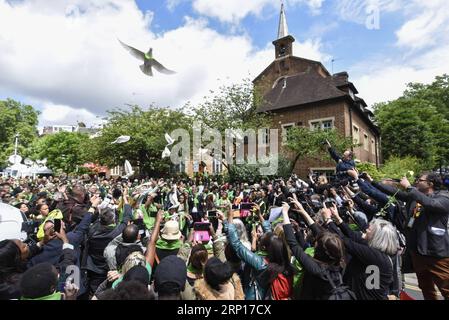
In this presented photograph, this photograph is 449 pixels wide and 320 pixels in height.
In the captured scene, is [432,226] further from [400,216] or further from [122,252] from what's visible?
[122,252]

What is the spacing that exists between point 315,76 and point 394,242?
2594 cm

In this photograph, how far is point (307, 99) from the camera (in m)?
23.4

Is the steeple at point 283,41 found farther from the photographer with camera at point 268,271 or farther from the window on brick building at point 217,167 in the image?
the photographer with camera at point 268,271

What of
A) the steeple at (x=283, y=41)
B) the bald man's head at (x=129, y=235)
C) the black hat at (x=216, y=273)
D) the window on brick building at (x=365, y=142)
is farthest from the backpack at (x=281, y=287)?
the steeple at (x=283, y=41)

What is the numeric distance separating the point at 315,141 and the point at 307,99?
6.28 metres

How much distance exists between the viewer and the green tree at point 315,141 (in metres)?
18.6

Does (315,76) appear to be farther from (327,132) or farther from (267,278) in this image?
(267,278)

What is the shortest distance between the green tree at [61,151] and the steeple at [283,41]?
30206 mm

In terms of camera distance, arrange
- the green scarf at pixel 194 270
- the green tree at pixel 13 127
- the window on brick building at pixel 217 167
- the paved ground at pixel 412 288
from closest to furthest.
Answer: the green scarf at pixel 194 270
the paved ground at pixel 412 288
the window on brick building at pixel 217 167
the green tree at pixel 13 127

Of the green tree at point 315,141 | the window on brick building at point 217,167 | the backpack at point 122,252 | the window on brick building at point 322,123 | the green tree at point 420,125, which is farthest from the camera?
the green tree at point 420,125

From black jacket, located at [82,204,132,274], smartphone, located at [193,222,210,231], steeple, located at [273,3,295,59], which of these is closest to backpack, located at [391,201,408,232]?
smartphone, located at [193,222,210,231]
